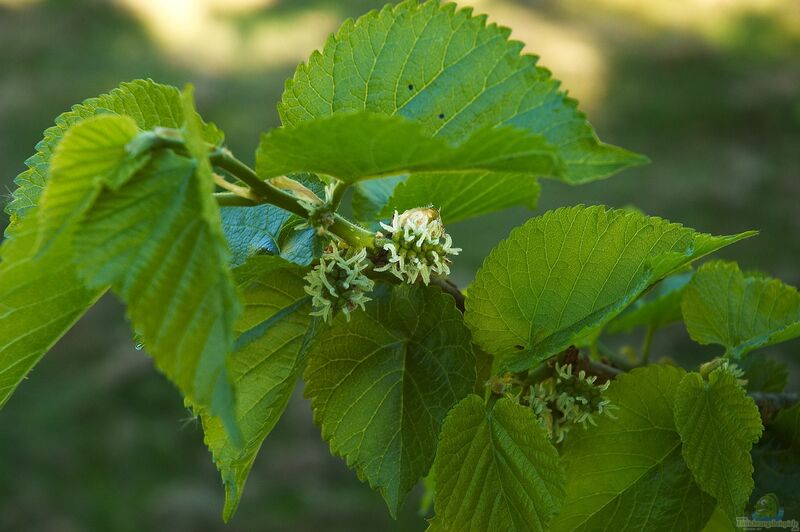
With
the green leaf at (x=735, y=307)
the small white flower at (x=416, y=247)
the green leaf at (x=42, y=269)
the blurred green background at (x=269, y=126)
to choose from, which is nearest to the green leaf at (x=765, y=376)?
the green leaf at (x=735, y=307)

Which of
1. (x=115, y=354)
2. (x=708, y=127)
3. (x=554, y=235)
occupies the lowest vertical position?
(x=554, y=235)

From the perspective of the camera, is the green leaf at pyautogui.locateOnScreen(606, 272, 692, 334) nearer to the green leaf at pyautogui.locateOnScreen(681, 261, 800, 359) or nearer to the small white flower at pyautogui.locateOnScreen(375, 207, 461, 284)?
the green leaf at pyautogui.locateOnScreen(681, 261, 800, 359)

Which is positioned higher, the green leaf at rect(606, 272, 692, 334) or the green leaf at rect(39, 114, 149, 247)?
the green leaf at rect(39, 114, 149, 247)

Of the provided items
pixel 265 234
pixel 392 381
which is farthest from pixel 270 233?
pixel 392 381

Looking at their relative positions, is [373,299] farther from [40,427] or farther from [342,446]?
[40,427]

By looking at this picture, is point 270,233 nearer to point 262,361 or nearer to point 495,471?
point 262,361

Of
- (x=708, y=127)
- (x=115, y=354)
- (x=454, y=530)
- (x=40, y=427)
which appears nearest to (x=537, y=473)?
(x=454, y=530)

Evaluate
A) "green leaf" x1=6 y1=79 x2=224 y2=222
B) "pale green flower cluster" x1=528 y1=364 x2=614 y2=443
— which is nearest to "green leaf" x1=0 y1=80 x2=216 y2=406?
"green leaf" x1=6 y1=79 x2=224 y2=222
